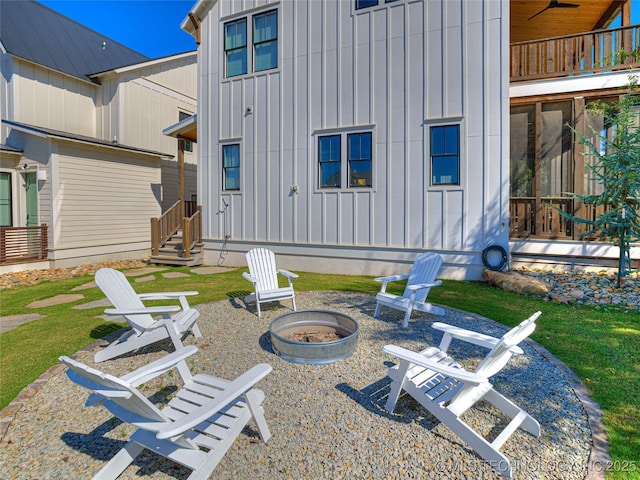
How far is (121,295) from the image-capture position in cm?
453

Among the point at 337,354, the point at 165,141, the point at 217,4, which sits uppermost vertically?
the point at 217,4

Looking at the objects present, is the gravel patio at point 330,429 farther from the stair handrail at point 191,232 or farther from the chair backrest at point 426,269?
the stair handrail at point 191,232

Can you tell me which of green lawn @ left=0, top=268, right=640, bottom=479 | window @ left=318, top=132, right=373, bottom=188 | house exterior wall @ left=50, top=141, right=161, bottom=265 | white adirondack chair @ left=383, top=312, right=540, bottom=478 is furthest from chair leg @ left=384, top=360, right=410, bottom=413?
house exterior wall @ left=50, top=141, right=161, bottom=265

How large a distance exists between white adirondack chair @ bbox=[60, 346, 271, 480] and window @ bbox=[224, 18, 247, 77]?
1043 centimetres

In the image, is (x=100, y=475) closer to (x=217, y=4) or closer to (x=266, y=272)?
(x=266, y=272)

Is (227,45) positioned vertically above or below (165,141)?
above

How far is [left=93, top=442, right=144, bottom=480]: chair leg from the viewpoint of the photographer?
2.25 m

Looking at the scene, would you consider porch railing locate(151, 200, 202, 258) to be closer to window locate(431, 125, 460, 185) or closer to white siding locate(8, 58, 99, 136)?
white siding locate(8, 58, 99, 136)

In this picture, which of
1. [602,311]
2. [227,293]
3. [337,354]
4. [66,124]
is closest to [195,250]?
[227,293]

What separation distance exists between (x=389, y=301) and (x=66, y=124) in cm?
1421

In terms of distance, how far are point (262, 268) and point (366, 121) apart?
17.3 ft

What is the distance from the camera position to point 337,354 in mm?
3959

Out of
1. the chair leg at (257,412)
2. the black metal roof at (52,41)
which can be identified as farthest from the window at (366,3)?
the black metal roof at (52,41)

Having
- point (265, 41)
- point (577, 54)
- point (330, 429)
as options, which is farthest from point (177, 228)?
point (577, 54)
